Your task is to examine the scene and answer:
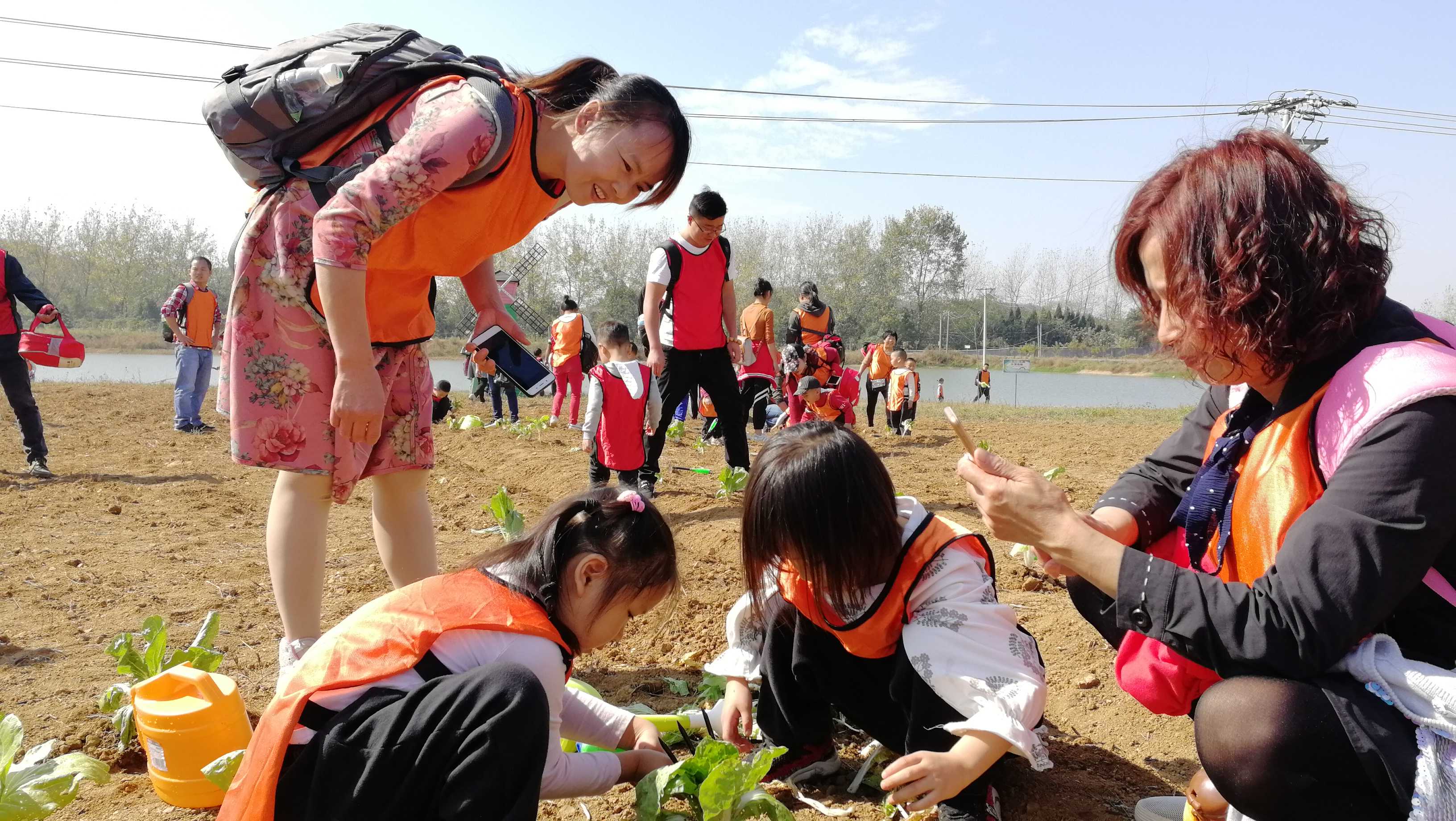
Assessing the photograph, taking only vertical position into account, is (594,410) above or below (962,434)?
below

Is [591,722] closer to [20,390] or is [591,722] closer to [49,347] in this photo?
[20,390]

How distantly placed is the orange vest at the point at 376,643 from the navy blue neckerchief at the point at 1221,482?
1.29 m

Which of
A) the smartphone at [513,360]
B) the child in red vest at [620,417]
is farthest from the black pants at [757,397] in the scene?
the smartphone at [513,360]

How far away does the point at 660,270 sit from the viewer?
19.4 feet

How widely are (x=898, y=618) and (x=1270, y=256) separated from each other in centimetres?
101

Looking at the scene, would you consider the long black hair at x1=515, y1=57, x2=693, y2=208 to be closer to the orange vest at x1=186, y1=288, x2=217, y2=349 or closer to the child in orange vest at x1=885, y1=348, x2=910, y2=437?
the child in orange vest at x1=885, y1=348, x2=910, y2=437

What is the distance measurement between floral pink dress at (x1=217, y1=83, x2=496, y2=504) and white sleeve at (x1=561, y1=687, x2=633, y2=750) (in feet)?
2.70

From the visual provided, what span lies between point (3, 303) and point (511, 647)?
6.72 m

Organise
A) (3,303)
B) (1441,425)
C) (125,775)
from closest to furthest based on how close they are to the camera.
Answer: (1441,425) → (125,775) → (3,303)

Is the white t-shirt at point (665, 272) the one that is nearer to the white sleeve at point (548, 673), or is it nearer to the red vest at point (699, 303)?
the red vest at point (699, 303)

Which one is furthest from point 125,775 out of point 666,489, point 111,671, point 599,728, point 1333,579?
point 666,489

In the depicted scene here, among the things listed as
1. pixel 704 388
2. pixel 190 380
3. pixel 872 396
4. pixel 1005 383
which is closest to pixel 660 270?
pixel 704 388

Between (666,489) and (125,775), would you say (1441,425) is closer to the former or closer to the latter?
(125,775)

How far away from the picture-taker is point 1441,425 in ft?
4.19
